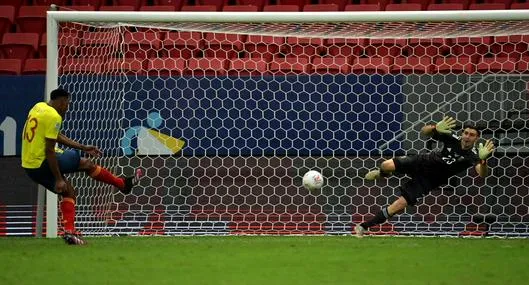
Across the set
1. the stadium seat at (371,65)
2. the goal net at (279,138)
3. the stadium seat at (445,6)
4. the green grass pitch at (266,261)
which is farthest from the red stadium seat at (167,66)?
the stadium seat at (445,6)

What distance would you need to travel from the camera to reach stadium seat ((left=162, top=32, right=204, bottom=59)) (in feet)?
41.6

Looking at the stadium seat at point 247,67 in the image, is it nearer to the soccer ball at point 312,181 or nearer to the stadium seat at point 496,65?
the soccer ball at point 312,181

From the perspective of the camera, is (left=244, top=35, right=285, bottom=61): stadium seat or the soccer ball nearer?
the soccer ball

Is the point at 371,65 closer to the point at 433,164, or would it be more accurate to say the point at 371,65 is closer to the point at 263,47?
the point at 263,47

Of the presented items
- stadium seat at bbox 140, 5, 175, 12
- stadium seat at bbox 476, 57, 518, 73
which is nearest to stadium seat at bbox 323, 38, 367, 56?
stadium seat at bbox 476, 57, 518, 73

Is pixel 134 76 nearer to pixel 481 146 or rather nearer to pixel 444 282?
pixel 481 146

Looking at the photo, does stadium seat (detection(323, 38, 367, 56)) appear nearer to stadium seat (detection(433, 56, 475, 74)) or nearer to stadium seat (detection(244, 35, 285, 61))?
stadium seat (detection(244, 35, 285, 61))

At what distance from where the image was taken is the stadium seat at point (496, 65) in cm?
1210

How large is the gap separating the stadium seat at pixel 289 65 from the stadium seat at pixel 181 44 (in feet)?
2.90

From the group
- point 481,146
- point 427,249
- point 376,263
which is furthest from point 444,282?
point 481,146

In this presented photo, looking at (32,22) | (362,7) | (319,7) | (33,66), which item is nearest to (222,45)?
(319,7)

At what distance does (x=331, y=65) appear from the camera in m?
12.7

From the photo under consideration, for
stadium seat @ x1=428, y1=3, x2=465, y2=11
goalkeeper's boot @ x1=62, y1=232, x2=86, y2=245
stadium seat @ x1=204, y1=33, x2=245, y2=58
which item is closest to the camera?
goalkeeper's boot @ x1=62, y1=232, x2=86, y2=245

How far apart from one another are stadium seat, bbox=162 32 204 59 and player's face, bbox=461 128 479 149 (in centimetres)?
348
